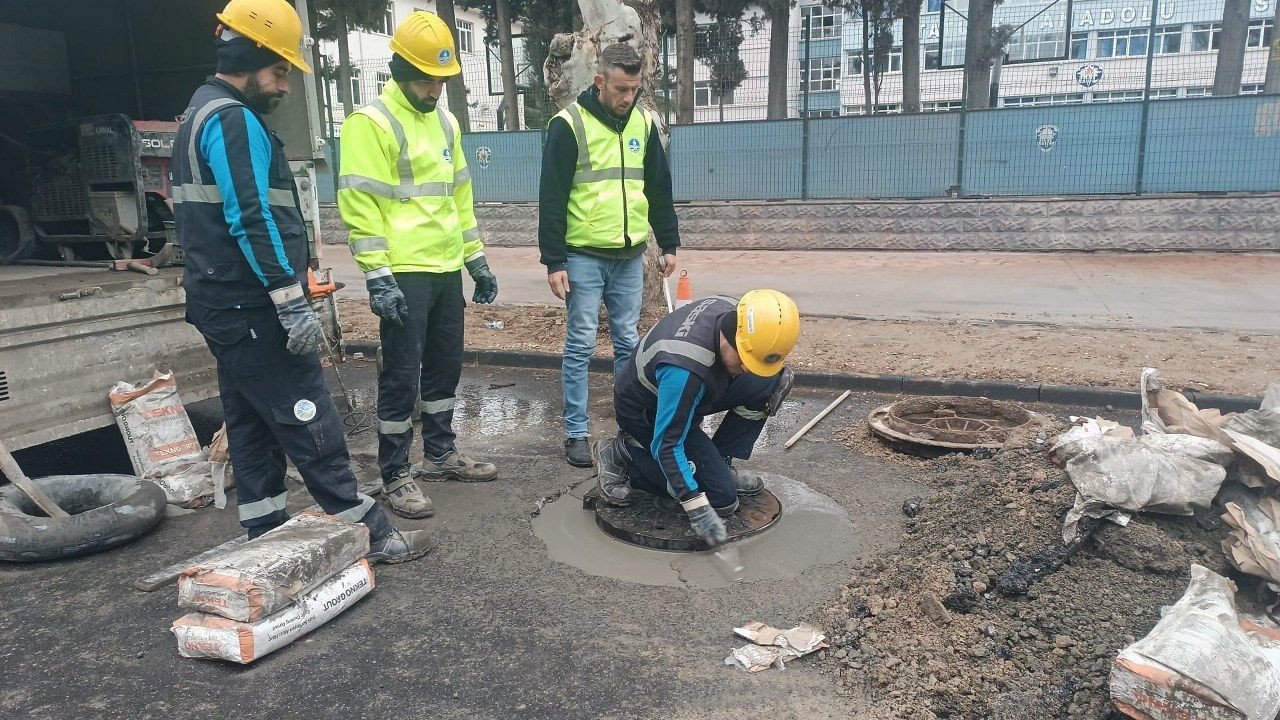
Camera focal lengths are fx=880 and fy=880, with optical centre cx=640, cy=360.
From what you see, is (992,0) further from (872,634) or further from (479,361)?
(872,634)

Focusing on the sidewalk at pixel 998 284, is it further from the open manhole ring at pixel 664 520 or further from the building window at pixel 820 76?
the open manhole ring at pixel 664 520

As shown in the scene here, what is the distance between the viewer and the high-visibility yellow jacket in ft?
12.5

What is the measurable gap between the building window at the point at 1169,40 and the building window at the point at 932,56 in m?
2.92

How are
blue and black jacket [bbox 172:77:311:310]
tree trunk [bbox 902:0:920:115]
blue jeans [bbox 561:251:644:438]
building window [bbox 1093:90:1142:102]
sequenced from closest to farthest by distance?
blue and black jacket [bbox 172:77:311:310], blue jeans [bbox 561:251:644:438], building window [bbox 1093:90:1142:102], tree trunk [bbox 902:0:920:115]

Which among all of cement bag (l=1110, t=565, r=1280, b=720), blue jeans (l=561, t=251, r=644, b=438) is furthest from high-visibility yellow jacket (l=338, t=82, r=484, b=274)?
cement bag (l=1110, t=565, r=1280, b=720)

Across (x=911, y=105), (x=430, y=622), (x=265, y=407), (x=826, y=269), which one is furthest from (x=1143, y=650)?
(x=911, y=105)

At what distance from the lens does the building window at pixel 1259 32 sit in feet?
48.9

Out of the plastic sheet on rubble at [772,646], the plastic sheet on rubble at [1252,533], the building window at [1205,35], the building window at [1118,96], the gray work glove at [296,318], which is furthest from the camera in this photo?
the building window at [1205,35]

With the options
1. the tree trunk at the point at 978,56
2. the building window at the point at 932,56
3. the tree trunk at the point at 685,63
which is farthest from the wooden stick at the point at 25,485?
the building window at the point at 932,56

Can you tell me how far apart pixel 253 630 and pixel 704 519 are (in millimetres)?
1633

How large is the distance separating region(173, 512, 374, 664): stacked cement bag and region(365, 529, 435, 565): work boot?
0.36 metres

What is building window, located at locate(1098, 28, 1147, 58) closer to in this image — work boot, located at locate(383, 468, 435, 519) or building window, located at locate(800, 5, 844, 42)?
building window, located at locate(800, 5, 844, 42)

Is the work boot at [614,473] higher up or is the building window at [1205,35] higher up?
the building window at [1205,35]

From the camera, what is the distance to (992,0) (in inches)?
599
